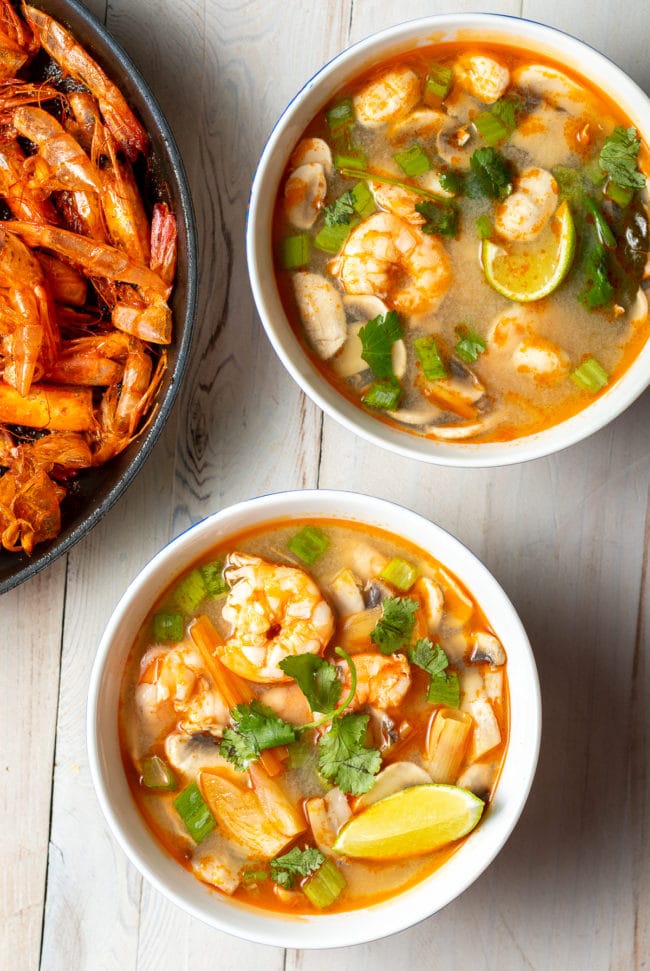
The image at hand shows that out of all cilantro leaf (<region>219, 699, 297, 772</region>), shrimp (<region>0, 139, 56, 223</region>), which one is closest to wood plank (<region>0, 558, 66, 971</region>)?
cilantro leaf (<region>219, 699, 297, 772</region>)

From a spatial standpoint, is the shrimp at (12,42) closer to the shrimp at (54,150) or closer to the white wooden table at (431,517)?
the shrimp at (54,150)

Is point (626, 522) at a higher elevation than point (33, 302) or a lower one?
lower

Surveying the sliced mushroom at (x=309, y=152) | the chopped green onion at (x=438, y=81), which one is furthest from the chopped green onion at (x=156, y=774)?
the chopped green onion at (x=438, y=81)

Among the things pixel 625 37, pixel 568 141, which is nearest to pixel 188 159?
pixel 568 141

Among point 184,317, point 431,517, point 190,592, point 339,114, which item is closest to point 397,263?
point 339,114

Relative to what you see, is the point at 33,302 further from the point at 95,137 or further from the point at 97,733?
the point at 97,733

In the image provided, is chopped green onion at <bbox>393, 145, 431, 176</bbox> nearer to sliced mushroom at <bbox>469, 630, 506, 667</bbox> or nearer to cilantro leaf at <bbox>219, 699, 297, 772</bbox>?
sliced mushroom at <bbox>469, 630, 506, 667</bbox>
